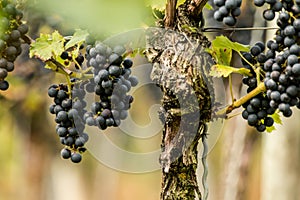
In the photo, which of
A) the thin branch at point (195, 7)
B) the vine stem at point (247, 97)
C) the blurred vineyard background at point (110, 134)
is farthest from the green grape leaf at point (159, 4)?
the vine stem at point (247, 97)

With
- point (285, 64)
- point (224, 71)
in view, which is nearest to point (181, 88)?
point (224, 71)

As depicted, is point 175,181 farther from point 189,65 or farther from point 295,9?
point 295,9

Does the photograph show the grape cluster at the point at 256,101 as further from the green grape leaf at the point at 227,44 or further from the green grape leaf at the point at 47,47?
the green grape leaf at the point at 47,47

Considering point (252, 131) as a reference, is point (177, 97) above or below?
below

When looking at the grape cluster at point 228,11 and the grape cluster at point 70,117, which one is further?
the grape cluster at point 70,117

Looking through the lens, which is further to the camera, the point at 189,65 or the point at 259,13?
the point at 259,13

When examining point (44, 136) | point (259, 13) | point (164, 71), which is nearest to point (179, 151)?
point (164, 71)
